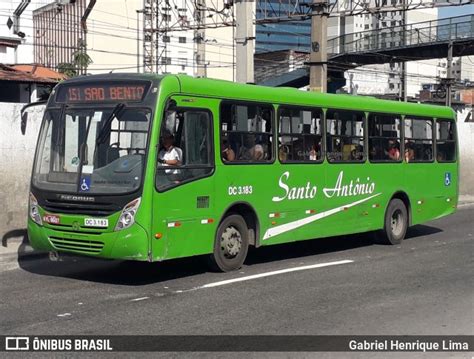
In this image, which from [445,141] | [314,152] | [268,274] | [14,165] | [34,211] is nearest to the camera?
[34,211]

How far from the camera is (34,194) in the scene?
10.3m

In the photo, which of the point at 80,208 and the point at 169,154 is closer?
the point at 80,208

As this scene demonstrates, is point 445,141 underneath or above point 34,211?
above

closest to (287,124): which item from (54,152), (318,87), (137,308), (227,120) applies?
(227,120)

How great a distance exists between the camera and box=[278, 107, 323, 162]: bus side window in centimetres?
1198

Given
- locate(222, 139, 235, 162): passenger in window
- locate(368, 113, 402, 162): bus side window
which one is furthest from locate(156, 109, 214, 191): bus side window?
locate(368, 113, 402, 162): bus side window

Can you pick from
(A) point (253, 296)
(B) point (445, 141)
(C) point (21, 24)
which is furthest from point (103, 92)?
(C) point (21, 24)

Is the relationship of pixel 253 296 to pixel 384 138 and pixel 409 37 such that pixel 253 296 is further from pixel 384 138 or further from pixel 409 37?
pixel 409 37

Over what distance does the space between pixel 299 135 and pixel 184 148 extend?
288 centimetres

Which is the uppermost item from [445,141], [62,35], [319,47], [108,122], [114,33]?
[62,35]

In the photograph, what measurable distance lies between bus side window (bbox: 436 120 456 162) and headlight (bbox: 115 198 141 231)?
29.9 feet

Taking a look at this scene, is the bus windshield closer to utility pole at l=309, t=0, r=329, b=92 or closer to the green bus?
the green bus

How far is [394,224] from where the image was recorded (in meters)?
15.1

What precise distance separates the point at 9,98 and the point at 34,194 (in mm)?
19645
